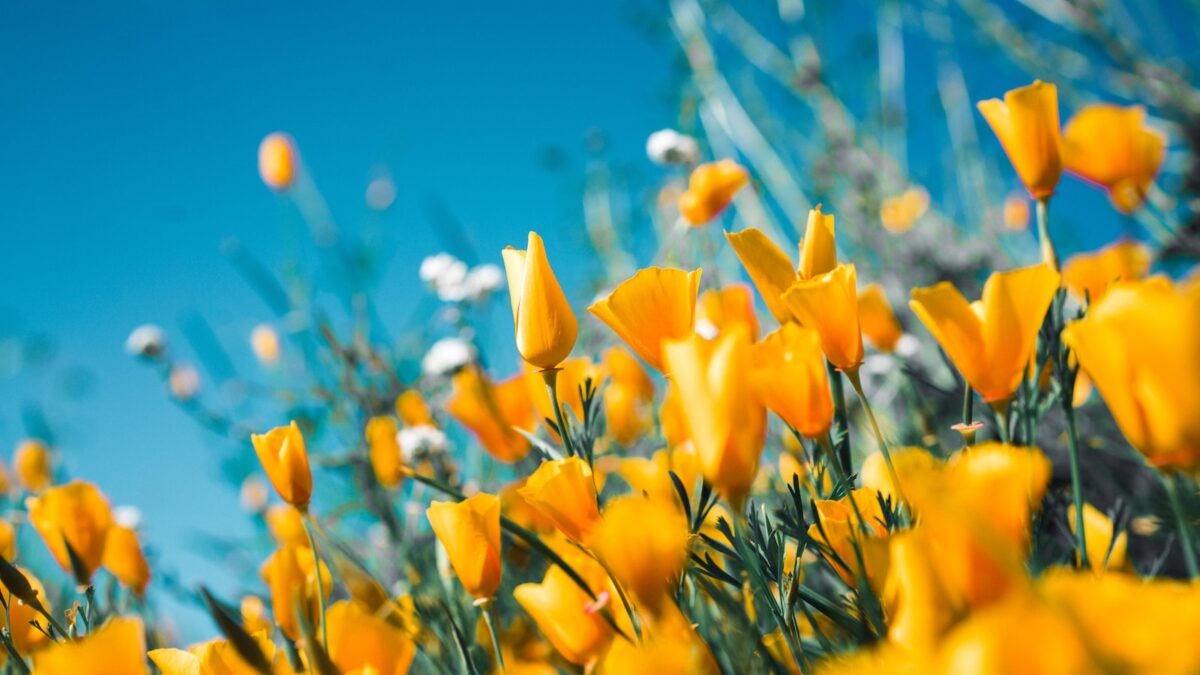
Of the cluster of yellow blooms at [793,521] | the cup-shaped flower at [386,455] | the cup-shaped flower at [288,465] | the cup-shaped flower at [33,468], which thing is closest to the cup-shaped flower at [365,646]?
the cluster of yellow blooms at [793,521]

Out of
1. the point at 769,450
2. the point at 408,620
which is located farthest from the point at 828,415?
the point at 769,450

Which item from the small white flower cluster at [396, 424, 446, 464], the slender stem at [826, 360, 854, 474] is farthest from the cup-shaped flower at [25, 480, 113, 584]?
the slender stem at [826, 360, 854, 474]

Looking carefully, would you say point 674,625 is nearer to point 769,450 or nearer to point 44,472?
point 769,450

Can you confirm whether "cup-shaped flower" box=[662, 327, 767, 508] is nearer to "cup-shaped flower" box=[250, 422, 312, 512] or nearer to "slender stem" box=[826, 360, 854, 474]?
"slender stem" box=[826, 360, 854, 474]

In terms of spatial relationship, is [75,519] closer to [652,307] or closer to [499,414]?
[499,414]

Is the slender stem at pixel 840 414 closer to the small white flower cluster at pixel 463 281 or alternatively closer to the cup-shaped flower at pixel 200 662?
the cup-shaped flower at pixel 200 662
